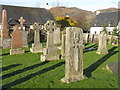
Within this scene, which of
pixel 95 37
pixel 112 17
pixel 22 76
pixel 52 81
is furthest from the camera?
pixel 112 17

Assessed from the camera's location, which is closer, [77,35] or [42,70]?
[77,35]

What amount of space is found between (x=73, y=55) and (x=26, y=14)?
2875 centimetres

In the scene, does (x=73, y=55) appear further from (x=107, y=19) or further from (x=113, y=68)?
(x=107, y=19)

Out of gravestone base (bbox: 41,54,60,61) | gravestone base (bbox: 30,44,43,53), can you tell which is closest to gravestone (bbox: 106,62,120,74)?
gravestone base (bbox: 41,54,60,61)

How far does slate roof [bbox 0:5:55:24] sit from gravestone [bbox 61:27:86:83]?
2505cm

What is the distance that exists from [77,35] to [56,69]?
9.68 feet

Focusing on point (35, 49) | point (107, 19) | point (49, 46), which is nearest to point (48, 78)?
point (49, 46)

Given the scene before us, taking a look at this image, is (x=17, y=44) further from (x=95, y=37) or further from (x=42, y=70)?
(x=95, y=37)

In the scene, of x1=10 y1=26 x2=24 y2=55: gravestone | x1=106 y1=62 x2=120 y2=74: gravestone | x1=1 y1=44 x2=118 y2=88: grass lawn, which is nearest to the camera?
x1=1 y1=44 x2=118 y2=88: grass lawn

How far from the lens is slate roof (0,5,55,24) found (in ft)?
102

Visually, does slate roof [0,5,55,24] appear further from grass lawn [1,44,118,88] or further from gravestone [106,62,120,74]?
gravestone [106,62,120,74]

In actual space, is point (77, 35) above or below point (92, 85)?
above

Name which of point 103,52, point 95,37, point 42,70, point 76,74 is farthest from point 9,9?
point 76,74

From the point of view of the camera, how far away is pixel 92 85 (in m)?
6.64
